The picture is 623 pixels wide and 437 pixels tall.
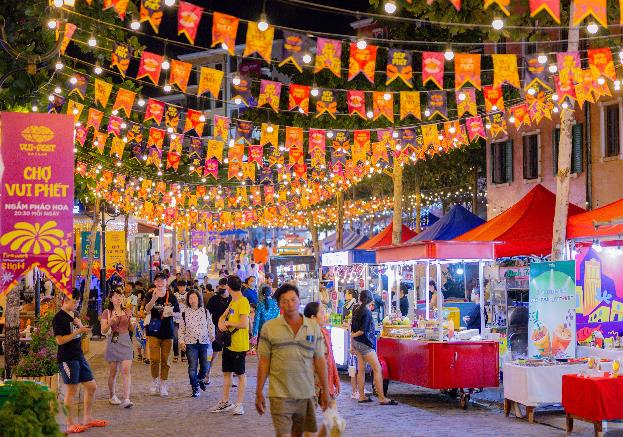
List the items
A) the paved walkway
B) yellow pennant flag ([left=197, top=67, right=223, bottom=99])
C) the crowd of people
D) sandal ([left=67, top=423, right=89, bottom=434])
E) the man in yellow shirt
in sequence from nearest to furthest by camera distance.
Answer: the crowd of people
the paved walkway
sandal ([left=67, top=423, right=89, bottom=434])
the man in yellow shirt
yellow pennant flag ([left=197, top=67, right=223, bottom=99])

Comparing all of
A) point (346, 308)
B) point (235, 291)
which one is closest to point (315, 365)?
point (235, 291)

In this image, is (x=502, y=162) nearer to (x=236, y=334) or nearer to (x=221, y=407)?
(x=236, y=334)

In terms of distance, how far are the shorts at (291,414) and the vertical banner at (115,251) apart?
2458 cm

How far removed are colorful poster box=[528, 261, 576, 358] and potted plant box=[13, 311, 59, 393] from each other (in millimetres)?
7492

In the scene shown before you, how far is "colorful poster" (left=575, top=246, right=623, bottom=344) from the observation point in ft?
52.1

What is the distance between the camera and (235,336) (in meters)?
14.2

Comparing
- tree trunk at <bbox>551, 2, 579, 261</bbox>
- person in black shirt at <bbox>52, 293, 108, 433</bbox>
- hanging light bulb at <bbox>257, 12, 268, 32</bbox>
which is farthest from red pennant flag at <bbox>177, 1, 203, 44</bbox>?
tree trunk at <bbox>551, 2, 579, 261</bbox>

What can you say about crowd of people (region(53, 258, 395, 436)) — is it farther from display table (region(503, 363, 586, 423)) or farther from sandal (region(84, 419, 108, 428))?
display table (region(503, 363, 586, 423))

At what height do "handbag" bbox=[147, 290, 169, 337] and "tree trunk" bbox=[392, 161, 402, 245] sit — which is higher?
"tree trunk" bbox=[392, 161, 402, 245]

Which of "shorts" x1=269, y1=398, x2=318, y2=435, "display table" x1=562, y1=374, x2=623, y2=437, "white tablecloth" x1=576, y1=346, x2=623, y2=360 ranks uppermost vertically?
"white tablecloth" x1=576, y1=346, x2=623, y2=360

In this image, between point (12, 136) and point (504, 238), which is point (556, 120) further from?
Answer: point (12, 136)

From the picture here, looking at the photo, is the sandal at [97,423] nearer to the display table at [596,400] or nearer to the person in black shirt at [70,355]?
the person in black shirt at [70,355]

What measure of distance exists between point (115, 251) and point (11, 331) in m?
18.2

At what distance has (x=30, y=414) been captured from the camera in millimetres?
6395
